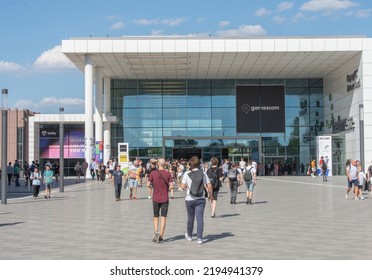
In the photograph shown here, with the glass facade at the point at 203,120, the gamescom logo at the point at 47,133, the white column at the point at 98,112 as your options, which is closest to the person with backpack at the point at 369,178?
the white column at the point at 98,112

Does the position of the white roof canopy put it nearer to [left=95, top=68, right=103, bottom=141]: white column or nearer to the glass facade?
[left=95, top=68, right=103, bottom=141]: white column

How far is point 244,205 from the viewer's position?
2003 cm

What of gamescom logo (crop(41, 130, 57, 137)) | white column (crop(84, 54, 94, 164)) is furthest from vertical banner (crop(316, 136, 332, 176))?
gamescom logo (crop(41, 130, 57, 137))

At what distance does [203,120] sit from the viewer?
56.9 m

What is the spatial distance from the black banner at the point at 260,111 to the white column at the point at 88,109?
16.8 meters

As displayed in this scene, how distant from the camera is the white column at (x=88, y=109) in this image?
149 feet

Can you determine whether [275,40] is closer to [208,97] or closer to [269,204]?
[208,97]

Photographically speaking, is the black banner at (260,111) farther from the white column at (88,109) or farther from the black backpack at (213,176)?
the black backpack at (213,176)

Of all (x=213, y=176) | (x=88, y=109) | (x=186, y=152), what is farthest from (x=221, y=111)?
(x=213, y=176)

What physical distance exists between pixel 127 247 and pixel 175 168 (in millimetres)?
24161

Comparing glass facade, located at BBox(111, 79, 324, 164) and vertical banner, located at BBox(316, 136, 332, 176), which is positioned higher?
glass facade, located at BBox(111, 79, 324, 164)

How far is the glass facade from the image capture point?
186 feet

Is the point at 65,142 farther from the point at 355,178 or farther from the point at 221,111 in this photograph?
the point at 355,178

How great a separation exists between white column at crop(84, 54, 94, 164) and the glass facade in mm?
10803
